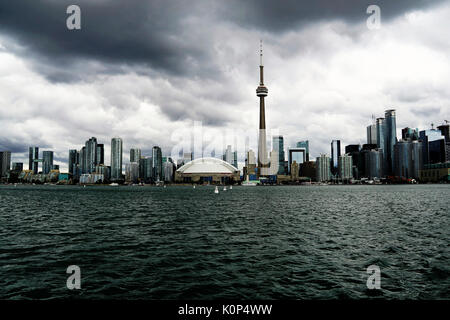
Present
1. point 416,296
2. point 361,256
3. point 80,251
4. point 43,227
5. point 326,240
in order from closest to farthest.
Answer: point 416,296 < point 361,256 < point 80,251 < point 326,240 < point 43,227

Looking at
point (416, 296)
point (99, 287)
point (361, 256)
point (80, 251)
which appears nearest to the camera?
point (416, 296)

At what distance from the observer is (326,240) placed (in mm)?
28984

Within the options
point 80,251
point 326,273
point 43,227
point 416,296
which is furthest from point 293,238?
point 43,227

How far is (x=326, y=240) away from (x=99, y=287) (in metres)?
20.5
